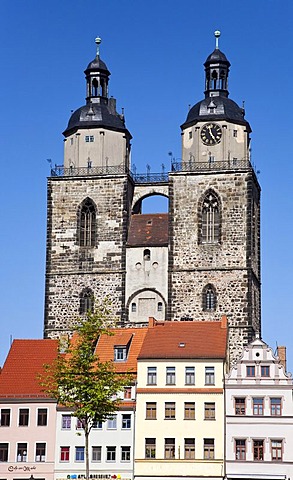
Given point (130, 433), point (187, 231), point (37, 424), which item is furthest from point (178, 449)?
point (187, 231)

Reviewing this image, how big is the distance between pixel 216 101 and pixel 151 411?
25663 mm

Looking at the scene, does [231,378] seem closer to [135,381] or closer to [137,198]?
[135,381]

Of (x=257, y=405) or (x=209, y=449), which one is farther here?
(x=257, y=405)

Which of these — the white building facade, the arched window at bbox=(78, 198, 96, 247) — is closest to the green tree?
the white building facade

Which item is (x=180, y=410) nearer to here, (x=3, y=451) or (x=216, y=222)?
(x=3, y=451)

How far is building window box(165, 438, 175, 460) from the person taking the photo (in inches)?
2817

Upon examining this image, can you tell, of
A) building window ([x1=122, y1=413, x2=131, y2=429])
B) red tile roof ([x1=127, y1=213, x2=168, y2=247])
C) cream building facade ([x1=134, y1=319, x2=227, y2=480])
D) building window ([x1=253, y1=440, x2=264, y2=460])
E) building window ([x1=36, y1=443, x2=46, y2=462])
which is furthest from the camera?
red tile roof ([x1=127, y1=213, x2=168, y2=247])

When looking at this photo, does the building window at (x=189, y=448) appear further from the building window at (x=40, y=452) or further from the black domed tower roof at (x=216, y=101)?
the black domed tower roof at (x=216, y=101)

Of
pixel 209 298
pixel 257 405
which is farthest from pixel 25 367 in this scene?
pixel 209 298

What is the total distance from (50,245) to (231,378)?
21.5 m

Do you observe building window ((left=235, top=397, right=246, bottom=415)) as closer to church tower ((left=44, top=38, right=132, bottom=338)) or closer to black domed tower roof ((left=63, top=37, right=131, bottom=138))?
church tower ((left=44, top=38, right=132, bottom=338))

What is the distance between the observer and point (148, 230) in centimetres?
9031

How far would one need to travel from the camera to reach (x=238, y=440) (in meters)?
71.4

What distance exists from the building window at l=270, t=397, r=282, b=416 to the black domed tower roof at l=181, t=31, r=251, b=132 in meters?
23.8
